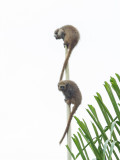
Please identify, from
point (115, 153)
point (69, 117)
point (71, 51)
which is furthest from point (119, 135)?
point (71, 51)

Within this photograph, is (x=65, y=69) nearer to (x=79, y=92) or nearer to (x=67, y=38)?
(x=79, y=92)

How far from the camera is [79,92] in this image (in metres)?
2.32

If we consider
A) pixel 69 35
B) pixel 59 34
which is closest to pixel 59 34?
pixel 59 34

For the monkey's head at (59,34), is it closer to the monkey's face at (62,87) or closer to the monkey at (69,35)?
the monkey at (69,35)

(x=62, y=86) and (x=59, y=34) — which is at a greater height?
(x=59, y=34)

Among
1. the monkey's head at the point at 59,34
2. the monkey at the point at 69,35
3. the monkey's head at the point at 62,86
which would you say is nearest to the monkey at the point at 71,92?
the monkey's head at the point at 62,86

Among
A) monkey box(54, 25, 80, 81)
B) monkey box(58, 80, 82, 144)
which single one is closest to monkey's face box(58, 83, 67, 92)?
monkey box(58, 80, 82, 144)

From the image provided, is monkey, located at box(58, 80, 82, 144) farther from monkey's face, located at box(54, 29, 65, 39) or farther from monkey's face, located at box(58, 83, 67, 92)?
monkey's face, located at box(54, 29, 65, 39)

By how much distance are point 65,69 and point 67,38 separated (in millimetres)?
382

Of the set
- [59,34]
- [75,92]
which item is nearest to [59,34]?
[59,34]

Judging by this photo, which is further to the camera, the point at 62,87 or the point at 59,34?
the point at 59,34

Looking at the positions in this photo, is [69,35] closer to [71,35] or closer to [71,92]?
[71,35]

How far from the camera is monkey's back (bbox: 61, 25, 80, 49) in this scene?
249 centimetres

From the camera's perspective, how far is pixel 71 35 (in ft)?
8.48
